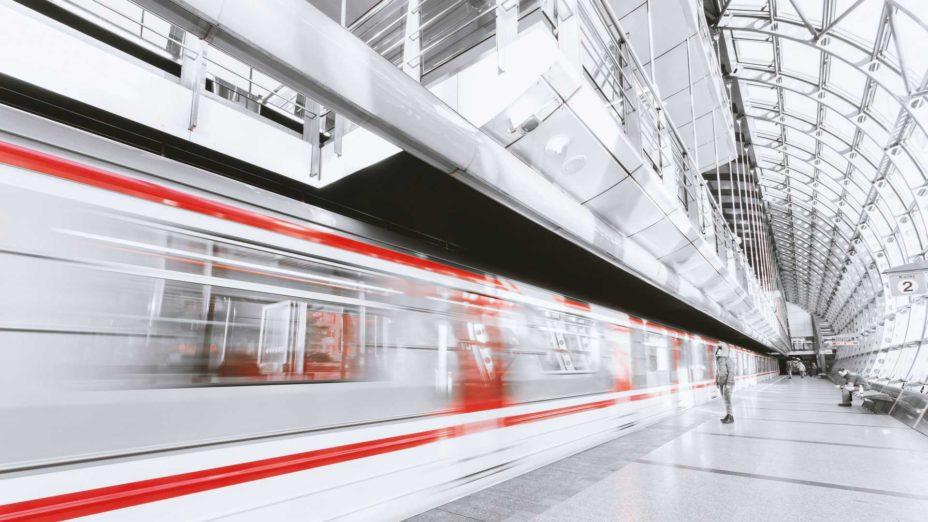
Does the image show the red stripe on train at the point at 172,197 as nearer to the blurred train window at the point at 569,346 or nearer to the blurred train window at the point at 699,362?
the blurred train window at the point at 569,346

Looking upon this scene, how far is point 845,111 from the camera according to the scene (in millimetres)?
19219

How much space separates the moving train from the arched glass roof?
16.8m

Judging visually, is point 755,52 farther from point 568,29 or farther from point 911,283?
point 568,29

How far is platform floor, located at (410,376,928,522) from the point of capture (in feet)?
11.6

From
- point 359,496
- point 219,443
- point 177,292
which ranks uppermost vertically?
point 177,292

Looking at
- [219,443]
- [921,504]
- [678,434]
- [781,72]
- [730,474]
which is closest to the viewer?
[219,443]

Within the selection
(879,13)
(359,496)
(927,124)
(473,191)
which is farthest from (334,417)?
(927,124)

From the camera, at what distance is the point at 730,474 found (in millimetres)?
4695

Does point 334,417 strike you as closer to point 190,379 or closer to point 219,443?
point 219,443

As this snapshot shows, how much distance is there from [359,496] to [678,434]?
6.38 metres

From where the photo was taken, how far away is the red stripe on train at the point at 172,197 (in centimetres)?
213

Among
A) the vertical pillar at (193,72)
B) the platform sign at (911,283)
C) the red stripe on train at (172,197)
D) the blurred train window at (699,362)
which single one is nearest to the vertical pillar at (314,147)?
the vertical pillar at (193,72)

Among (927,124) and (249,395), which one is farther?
(927,124)

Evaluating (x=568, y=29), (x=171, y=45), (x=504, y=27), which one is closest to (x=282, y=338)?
(x=504, y=27)
